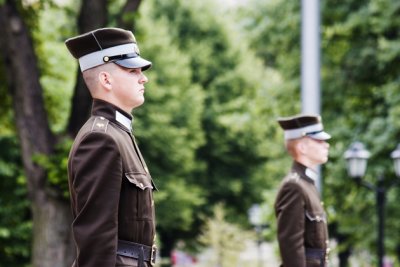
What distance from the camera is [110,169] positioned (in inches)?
160

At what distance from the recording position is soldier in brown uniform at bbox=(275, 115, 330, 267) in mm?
6293

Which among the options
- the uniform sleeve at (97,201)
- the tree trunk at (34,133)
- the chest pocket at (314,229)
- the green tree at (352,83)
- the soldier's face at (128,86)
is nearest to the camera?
the uniform sleeve at (97,201)

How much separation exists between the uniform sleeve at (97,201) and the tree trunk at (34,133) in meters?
6.84

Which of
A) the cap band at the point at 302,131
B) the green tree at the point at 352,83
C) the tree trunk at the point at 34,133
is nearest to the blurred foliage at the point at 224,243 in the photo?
the green tree at the point at 352,83

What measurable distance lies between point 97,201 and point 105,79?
593mm

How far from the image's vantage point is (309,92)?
10625 millimetres

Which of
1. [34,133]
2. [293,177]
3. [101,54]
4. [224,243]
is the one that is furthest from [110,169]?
[224,243]

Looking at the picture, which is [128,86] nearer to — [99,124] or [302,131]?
[99,124]

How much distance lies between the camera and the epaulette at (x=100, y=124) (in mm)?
4172

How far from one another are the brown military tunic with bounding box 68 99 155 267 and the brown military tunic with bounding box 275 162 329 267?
2.19 meters

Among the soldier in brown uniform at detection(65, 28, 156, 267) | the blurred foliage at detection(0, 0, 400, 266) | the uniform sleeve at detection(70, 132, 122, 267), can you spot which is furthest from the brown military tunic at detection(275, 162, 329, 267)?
the blurred foliage at detection(0, 0, 400, 266)

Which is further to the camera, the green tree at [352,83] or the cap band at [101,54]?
the green tree at [352,83]

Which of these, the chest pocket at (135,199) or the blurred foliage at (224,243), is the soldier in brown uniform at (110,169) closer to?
the chest pocket at (135,199)

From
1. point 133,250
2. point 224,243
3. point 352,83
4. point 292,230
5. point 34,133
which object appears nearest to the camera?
point 133,250
